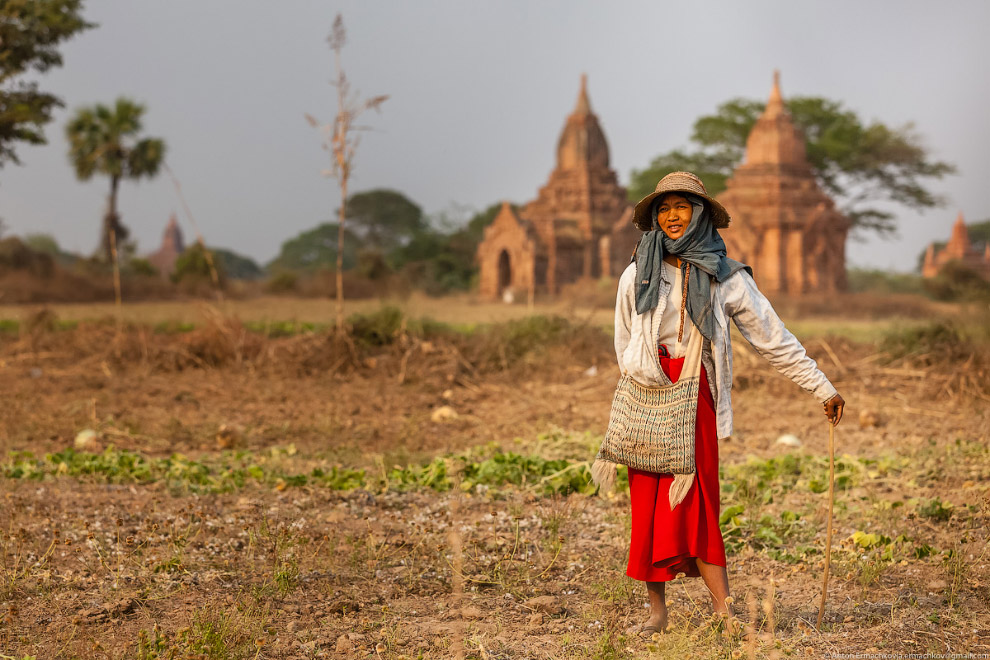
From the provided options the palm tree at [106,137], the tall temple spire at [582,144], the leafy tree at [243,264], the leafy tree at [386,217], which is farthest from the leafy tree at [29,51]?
the leafy tree at [243,264]

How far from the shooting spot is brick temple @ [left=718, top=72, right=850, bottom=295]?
88.2 ft

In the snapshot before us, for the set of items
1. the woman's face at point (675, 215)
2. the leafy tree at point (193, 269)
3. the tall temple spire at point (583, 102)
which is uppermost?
the tall temple spire at point (583, 102)

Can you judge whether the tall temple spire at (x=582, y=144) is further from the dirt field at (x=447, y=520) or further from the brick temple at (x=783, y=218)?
the dirt field at (x=447, y=520)

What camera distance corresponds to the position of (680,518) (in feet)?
9.89

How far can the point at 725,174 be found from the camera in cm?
3688

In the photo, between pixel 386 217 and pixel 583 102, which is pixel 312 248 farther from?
pixel 583 102

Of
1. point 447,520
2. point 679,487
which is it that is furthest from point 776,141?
point 679,487

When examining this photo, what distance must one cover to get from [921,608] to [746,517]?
1318mm

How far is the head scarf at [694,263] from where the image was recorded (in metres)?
3.00

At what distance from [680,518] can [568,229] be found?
89.3 feet

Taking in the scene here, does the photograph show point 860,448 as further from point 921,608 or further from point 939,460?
point 921,608

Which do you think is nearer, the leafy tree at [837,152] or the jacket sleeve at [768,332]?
the jacket sleeve at [768,332]

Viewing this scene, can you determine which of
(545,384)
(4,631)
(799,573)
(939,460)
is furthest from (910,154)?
(4,631)

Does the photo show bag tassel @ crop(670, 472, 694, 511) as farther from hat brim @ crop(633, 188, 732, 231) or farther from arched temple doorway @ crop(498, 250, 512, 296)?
arched temple doorway @ crop(498, 250, 512, 296)
